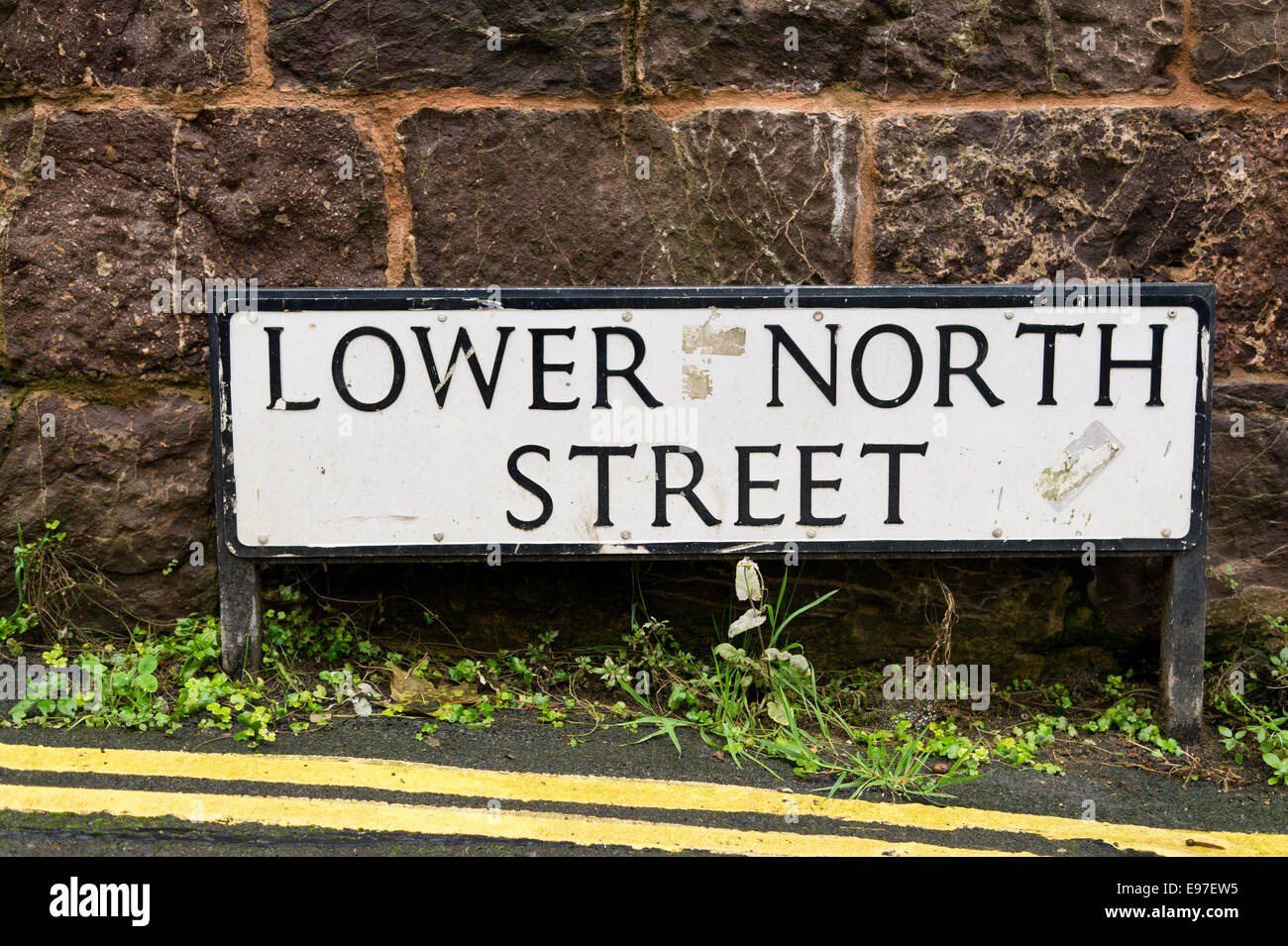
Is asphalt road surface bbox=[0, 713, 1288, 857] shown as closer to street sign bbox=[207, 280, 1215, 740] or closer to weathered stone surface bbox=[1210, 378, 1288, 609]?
street sign bbox=[207, 280, 1215, 740]

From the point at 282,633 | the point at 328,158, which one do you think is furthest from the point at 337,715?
the point at 328,158

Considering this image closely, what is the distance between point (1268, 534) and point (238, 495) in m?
2.48

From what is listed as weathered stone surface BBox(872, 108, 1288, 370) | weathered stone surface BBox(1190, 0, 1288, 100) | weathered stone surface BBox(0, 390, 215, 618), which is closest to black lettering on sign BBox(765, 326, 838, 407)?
weathered stone surface BBox(872, 108, 1288, 370)

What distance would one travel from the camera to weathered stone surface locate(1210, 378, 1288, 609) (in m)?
2.52

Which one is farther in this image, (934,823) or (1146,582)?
(1146,582)

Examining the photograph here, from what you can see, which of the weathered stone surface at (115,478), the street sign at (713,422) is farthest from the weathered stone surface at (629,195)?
the weathered stone surface at (115,478)

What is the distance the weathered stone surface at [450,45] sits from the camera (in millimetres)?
2404

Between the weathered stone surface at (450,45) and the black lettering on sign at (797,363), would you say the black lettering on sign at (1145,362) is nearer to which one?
the black lettering on sign at (797,363)

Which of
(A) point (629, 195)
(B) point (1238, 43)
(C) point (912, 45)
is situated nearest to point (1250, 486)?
(B) point (1238, 43)

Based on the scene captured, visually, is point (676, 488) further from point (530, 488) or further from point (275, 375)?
point (275, 375)

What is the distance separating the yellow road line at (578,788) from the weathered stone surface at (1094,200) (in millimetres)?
1224

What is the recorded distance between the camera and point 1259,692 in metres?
2.52

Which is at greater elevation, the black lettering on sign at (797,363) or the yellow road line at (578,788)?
the black lettering on sign at (797,363)

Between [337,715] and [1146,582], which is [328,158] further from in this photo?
[1146,582]
